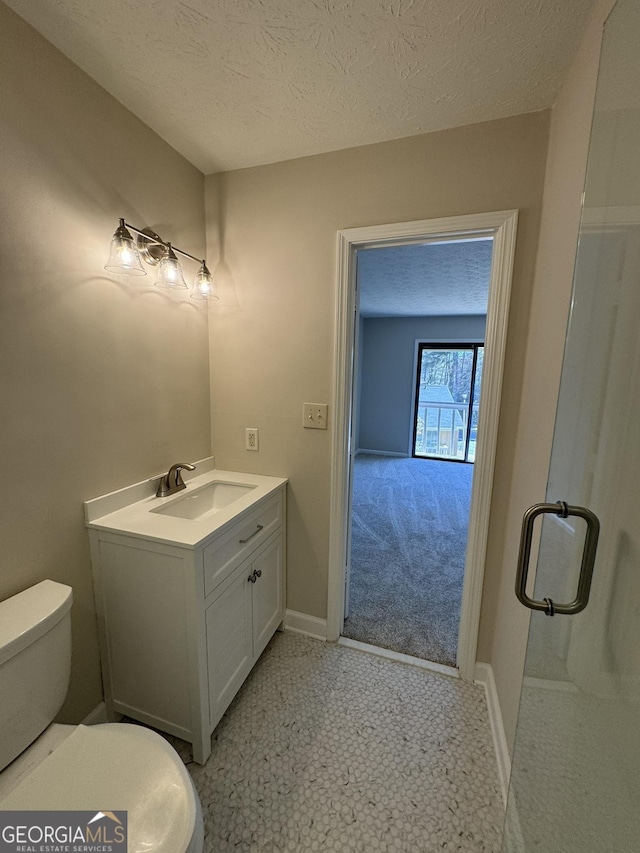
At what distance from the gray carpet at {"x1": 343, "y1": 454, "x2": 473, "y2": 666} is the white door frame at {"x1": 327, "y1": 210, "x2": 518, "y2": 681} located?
0.83 feet

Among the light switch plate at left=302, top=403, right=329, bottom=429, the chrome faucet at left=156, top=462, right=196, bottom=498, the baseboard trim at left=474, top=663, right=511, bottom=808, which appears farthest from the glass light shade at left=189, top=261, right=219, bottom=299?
the baseboard trim at left=474, top=663, right=511, bottom=808

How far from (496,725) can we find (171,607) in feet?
4.50

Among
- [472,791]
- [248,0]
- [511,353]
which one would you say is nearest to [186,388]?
[248,0]

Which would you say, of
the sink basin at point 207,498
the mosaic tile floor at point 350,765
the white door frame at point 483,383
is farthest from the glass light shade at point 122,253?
the mosaic tile floor at point 350,765

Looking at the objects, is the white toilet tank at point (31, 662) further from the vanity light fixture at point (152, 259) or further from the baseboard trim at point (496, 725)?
the baseboard trim at point (496, 725)

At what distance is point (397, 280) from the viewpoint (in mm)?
3389

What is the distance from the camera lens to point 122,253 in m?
1.21

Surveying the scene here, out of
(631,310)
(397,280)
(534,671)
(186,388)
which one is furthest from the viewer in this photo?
(397,280)

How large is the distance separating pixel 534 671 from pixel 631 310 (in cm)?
92

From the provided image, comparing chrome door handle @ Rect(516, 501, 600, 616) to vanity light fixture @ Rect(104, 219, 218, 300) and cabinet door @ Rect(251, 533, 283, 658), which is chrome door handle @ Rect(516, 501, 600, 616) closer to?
cabinet door @ Rect(251, 533, 283, 658)

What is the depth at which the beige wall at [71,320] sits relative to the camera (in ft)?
3.30

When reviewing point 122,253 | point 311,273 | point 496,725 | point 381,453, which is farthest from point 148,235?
point 381,453

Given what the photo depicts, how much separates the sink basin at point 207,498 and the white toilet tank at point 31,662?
1.78 feet

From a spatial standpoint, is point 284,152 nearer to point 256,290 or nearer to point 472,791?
point 256,290
